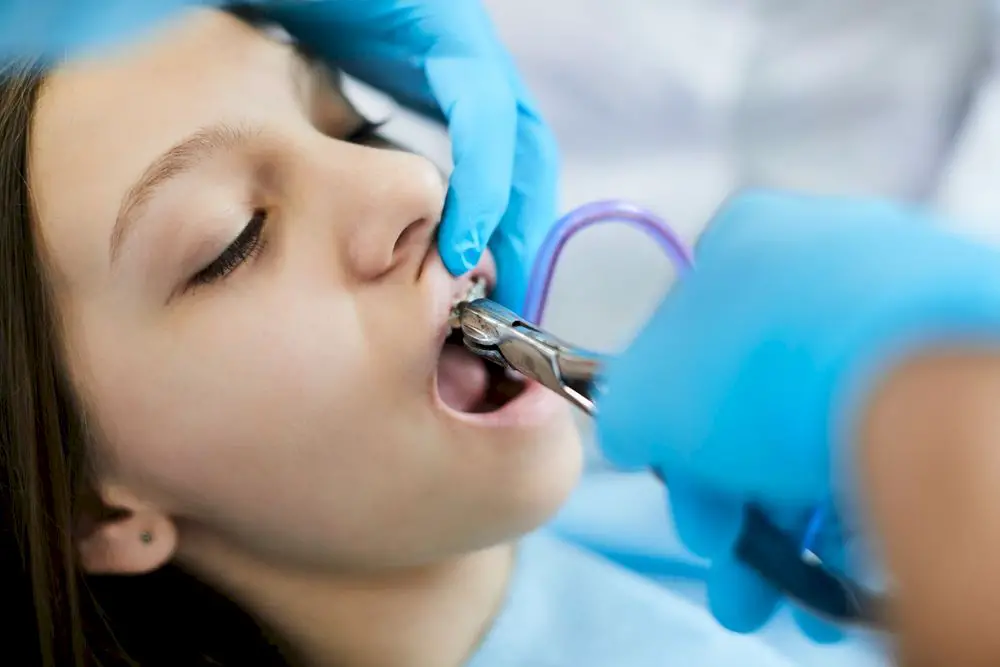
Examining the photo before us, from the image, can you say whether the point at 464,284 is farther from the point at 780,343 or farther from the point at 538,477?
the point at 780,343

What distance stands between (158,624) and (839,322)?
0.57 meters

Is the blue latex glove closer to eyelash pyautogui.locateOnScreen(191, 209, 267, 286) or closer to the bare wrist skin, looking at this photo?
the bare wrist skin

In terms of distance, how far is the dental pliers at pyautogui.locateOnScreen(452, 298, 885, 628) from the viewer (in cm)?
38

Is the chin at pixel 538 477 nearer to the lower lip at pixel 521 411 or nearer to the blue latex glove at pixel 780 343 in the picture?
the lower lip at pixel 521 411

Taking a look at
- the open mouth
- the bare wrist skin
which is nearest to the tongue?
the open mouth

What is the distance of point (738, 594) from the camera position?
1.56 feet

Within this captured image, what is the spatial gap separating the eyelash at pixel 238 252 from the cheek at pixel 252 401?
2 centimetres

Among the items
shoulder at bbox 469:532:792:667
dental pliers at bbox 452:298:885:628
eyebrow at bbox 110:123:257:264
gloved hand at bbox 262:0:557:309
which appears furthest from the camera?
shoulder at bbox 469:532:792:667

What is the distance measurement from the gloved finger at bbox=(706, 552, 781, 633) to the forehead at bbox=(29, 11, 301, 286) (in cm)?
38

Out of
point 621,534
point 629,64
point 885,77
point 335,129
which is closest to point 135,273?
point 335,129

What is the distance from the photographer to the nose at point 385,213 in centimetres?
57

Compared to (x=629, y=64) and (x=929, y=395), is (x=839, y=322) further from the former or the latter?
(x=629, y=64)

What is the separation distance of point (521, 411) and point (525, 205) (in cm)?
26

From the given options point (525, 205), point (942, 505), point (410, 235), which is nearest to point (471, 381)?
point (410, 235)
